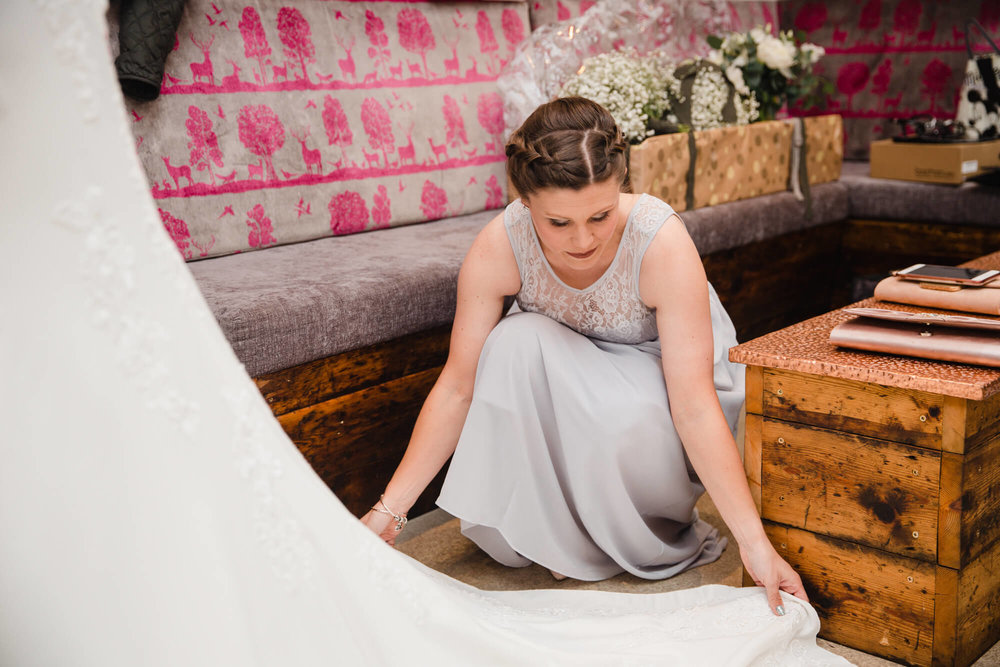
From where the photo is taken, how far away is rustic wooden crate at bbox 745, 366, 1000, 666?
54.9 inches

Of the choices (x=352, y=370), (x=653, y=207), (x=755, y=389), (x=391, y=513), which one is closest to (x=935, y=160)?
(x=653, y=207)

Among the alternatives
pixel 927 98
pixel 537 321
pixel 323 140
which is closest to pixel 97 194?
pixel 537 321

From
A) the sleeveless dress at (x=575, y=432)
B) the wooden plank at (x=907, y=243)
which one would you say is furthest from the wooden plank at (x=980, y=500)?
the wooden plank at (x=907, y=243)

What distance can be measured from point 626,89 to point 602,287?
1.08 meters

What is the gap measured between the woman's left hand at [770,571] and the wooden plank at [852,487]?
7 cm

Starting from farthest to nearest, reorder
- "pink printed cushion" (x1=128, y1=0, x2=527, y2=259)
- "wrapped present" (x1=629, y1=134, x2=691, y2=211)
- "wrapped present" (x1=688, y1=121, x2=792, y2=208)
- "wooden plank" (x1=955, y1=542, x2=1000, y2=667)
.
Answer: "wrapped present" (x1=688, y1=121, x2=792, y2=208) → "wrapped present" (x1=629, y1=134, x2=691, y2=211) → "pink printed cushion" (x1=128, y1=0, x2=527, y2=259) → "wooden plank" (x1=955, y1=542, x2=1000, y2=667)

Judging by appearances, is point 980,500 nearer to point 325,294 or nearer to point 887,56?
point 325,294

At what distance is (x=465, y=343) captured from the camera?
1.78 meters

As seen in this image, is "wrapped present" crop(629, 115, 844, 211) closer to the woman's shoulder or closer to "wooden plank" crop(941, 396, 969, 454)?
the woman's shoulder

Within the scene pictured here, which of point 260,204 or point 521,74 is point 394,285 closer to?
point 260,204

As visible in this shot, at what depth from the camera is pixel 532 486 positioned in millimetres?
1747

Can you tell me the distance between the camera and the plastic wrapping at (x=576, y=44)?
2846 millimetres

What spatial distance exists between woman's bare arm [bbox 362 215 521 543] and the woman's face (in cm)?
22

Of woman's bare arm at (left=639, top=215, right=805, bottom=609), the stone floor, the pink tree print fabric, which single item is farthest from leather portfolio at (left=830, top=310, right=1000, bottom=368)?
the pink tree print fabric
